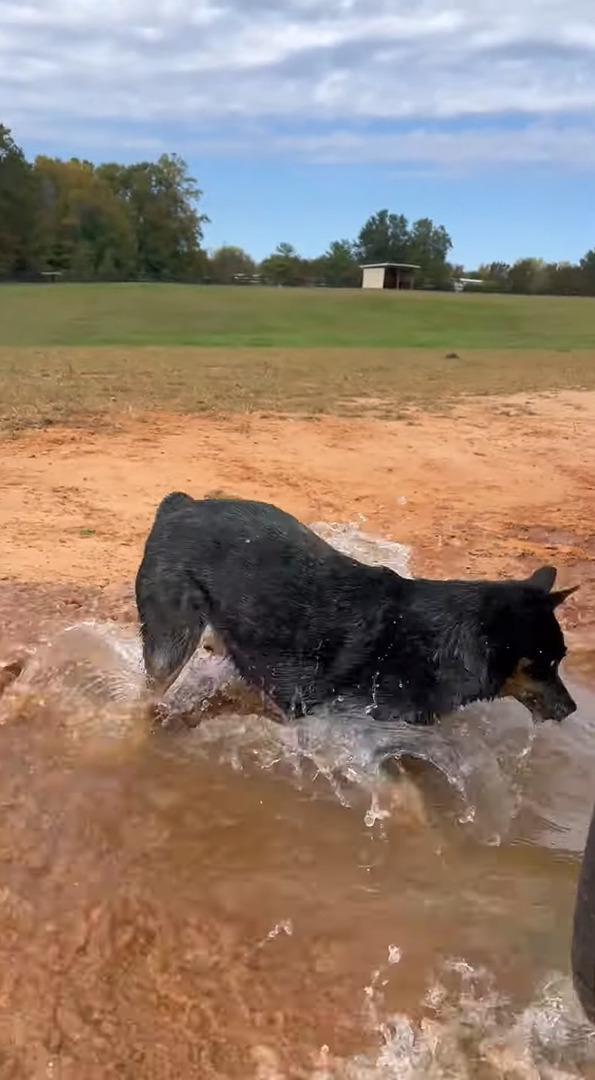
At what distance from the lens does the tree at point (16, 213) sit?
71.0 m

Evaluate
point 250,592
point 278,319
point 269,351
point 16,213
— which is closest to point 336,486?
point 250,592

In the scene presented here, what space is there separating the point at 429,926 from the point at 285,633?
155 centimetres

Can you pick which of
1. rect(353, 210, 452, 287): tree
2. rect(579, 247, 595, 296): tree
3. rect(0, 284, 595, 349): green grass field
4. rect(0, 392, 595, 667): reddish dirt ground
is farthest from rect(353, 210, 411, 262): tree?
rect(0, 392, 595, 667): reddish dirt ground

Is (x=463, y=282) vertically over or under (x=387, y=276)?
under

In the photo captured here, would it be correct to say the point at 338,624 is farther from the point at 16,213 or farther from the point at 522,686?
the point at 16,213

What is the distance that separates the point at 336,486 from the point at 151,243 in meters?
81.8

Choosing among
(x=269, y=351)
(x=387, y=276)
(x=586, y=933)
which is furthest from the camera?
(x=387, y=276)

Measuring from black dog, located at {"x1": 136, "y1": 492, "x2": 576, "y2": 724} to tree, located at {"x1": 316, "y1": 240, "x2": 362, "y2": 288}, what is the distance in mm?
76353

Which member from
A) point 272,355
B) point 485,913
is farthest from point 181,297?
point 485,913

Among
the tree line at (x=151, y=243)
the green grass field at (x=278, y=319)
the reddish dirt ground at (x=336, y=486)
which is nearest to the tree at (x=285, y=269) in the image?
the tree line at (x=151, y=243)

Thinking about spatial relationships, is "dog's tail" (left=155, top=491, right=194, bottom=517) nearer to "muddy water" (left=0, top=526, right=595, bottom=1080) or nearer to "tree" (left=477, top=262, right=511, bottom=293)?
"muddy water" (left=0, top=526, right=595, bottom=1080)

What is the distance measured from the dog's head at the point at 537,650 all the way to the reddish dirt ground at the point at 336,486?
1377mm

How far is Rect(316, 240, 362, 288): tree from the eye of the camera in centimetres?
8188

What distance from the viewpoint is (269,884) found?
13.3ft
